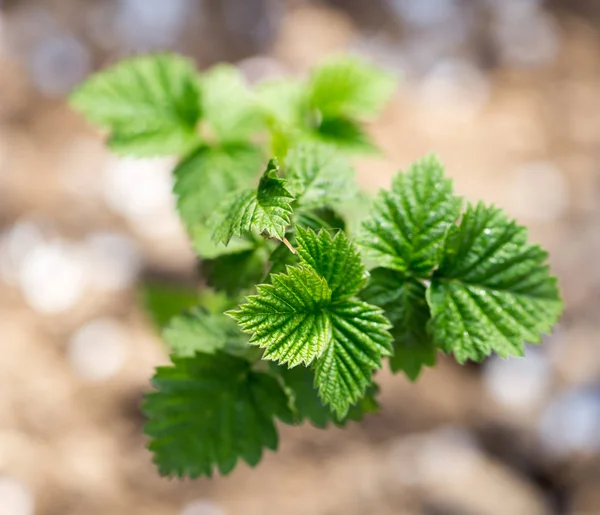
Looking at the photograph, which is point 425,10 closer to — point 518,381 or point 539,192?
point 539,192

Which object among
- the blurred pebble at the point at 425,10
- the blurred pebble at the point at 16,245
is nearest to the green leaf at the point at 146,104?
the blurred pebble at the point at 16,245

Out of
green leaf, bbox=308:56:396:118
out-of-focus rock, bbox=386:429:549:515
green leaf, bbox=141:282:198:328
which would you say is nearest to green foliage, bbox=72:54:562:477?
green leaf, bbox=308:56:396:118

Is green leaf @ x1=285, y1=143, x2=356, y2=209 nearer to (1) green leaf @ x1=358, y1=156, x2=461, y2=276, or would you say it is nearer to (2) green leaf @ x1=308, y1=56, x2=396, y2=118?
(1) green leaf @ x1=358, y1=156, x2=461, y2=276

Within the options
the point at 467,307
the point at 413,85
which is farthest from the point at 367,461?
the point at 413,85

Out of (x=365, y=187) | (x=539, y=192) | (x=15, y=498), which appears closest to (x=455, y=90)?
(x=539, y=192)

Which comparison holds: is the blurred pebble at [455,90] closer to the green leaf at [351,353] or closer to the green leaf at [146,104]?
the green leaf at [146,104]

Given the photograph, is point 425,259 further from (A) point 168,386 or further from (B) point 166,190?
(B) point 166,190
